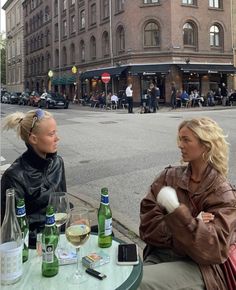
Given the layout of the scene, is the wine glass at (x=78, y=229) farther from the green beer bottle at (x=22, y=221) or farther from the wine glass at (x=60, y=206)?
the green beer bottle at (x=22, y=221)

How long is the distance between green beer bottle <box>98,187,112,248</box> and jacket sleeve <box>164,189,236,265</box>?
36 centimetres

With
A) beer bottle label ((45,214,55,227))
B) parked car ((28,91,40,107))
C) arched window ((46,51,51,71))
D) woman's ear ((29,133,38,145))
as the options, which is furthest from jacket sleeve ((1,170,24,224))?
arched window ((46,51,51,71))

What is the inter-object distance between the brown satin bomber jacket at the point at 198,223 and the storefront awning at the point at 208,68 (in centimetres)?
3038

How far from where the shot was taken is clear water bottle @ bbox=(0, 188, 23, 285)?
6.21 ft

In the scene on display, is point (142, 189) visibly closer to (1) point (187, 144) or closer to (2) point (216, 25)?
(1) point (187, 144)

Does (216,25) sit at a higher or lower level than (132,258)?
higher

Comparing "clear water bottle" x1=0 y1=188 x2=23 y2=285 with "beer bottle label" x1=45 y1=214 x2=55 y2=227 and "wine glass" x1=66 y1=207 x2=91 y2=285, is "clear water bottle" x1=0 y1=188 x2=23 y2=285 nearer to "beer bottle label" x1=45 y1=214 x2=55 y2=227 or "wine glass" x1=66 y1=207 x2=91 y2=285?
"beer bottle label" x1=45 y1=214 x2=55 y2=227

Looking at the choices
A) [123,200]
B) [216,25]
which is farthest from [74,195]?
[216,25]

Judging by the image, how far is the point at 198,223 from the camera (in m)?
2.32

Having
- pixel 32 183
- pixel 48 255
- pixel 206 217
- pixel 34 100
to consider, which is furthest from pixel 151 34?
pixel 48 255

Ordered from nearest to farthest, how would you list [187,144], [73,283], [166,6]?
[73,283] → [187,144] → [166,6]

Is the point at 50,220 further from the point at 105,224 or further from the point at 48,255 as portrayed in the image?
the point at 105,224

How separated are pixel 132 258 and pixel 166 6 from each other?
32862 millimetres

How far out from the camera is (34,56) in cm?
6016
